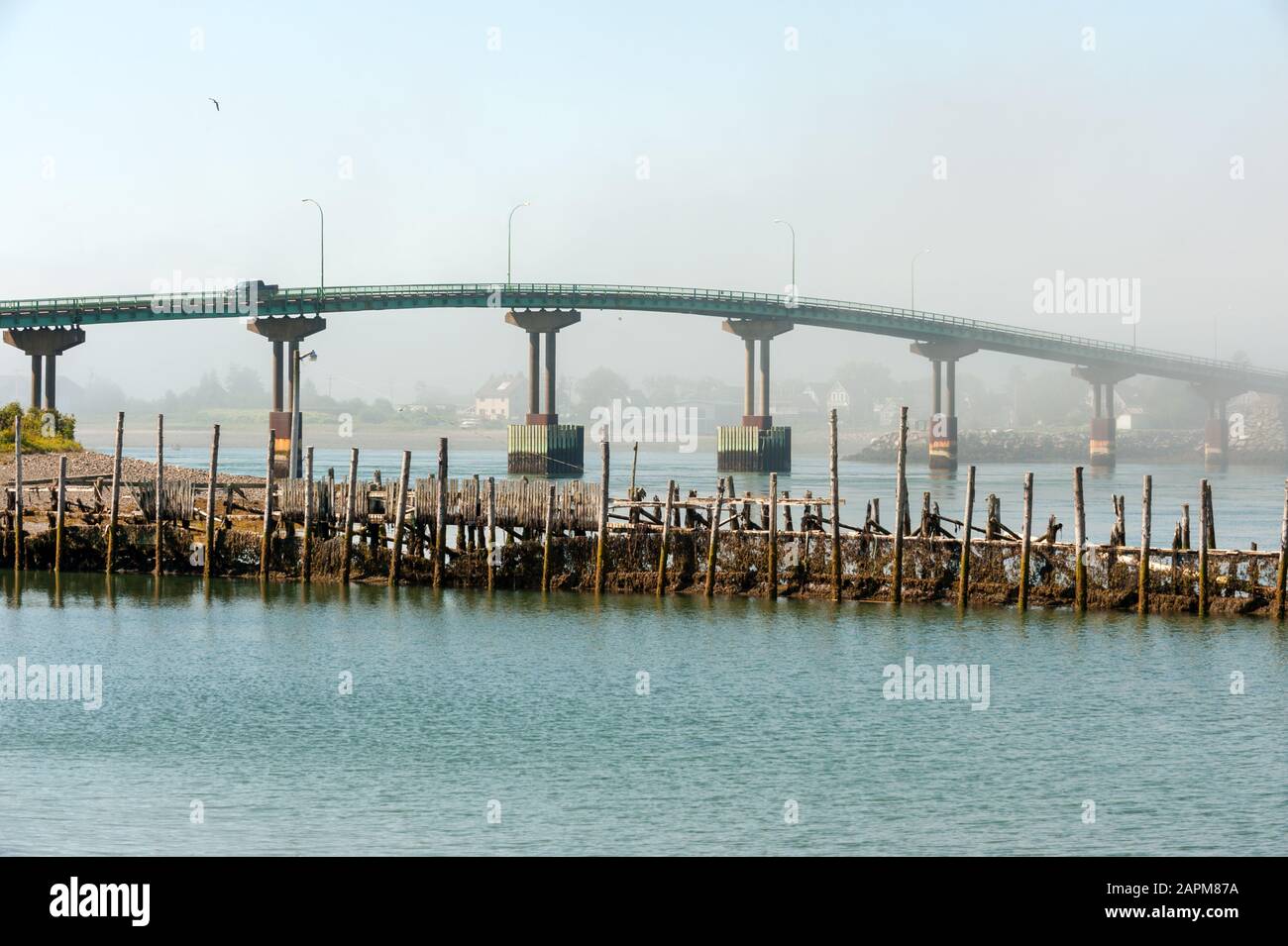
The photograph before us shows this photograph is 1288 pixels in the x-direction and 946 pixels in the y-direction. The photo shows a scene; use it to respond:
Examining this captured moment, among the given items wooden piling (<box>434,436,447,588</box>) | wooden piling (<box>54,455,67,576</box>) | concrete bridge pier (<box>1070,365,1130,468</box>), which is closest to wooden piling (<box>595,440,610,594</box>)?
wooden piling (<box>434,436,447,588</box>)

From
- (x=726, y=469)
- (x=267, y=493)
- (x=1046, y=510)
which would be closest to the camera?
(x=267, y=493)

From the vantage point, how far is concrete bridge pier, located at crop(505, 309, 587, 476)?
117 m

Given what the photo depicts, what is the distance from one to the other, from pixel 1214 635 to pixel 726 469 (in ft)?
319

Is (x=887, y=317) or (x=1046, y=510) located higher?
(x=887, y=317)

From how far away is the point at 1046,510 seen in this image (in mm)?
77625

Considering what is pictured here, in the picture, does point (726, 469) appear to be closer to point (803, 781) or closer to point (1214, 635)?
point (1214, 635)

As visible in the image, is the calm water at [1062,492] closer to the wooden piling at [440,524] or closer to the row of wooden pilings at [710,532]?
the row of wooden pilings at [710,532]

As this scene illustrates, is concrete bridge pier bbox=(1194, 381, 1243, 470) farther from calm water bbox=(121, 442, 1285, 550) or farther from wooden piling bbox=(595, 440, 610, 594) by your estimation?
wooden piling bbox=(595, 440, 610, 594)

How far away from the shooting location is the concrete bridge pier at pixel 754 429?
128 m

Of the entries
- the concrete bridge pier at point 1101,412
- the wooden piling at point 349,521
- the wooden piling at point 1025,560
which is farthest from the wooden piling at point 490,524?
the concrete bridge pier at point 1101,412

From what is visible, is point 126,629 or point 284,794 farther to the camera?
point 126,629

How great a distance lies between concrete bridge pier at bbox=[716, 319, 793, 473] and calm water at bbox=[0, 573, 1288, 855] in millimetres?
89174

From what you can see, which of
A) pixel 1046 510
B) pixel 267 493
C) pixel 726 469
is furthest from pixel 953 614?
pixel 726 469
